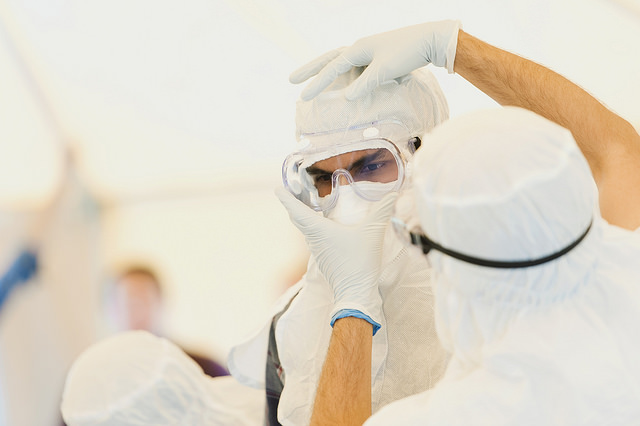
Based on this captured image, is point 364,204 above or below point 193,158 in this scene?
above

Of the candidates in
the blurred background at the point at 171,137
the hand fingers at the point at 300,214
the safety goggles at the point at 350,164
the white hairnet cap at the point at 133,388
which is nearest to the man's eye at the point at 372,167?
the safety goggles at the point at 350,164

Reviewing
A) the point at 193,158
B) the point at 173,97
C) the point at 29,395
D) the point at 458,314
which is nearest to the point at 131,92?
the point at 173,97

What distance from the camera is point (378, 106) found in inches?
73.4

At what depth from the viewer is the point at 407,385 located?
1774 mm

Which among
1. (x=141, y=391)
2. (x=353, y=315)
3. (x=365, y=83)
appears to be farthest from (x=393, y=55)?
(x=141, y=391)

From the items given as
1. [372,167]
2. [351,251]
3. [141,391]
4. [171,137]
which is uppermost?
[372,167]

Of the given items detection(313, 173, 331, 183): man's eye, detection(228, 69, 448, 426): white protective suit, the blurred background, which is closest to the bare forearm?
detection(228, 69, 448, 426): white protective suit

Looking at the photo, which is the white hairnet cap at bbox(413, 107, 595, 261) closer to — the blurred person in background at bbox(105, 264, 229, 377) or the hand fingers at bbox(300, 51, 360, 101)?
the hand fingers at bbox(300, 51, 360, 101)

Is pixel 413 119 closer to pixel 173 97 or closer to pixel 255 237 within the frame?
pixel 173 97

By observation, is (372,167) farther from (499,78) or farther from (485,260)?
(485,260)

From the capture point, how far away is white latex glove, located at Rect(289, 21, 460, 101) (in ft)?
5.89

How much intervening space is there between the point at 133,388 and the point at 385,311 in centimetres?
92

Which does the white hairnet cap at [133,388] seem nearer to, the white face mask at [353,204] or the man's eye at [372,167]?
the white face mask at [353,204]

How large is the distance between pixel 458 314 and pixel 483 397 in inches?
6.2
